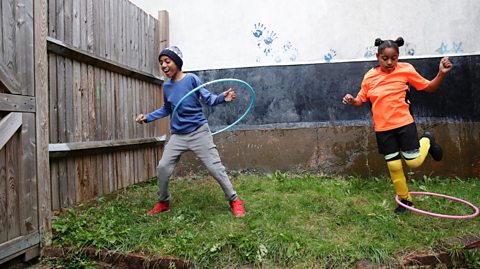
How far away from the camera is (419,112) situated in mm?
4754

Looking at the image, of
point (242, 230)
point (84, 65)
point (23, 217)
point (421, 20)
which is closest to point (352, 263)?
point (242, 230)

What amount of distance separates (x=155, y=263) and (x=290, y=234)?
1.03m

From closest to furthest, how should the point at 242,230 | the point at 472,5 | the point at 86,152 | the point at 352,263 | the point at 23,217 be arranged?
the point at 352,263, the point at 23,217, the point at 242,230, the point at 86,152, the point at 472,5

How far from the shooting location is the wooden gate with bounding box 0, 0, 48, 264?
2412 mm

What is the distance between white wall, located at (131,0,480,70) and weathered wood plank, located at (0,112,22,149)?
10.3 feet

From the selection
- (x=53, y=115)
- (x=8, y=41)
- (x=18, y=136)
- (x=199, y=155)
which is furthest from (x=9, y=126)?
(x=199, y=155)

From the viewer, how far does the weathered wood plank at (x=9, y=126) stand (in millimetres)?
2371

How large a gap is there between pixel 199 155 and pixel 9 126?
1.62 m

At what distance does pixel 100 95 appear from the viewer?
4102 mm

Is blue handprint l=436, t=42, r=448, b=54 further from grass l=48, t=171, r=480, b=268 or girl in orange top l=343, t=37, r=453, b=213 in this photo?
grass l=48, t=171, r=480, b=268

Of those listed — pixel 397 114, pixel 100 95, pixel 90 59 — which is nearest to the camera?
pixel 397 114

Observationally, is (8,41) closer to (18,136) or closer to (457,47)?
(18,136)

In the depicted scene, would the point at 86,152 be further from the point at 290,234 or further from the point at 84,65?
the point at 290,234

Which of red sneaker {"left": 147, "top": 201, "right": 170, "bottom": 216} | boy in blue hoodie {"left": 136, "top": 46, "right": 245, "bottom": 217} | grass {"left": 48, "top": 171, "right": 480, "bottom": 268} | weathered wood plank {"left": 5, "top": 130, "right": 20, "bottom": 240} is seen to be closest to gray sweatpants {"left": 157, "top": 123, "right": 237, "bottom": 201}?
boy in blue hoodie {"left": 136, "top": 46, "right": 245, "bottom": 217}
